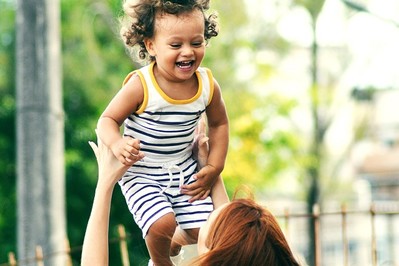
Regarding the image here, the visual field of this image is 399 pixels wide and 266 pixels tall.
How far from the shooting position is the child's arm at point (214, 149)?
2.17 m

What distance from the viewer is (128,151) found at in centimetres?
201

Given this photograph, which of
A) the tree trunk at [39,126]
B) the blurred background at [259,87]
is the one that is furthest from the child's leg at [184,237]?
the blurred background at [259,87]

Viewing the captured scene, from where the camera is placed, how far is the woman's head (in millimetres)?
1742

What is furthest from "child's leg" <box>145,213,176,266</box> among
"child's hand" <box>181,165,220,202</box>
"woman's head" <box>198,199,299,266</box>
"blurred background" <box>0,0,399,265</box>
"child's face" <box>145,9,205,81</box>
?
"blurred background" <box>0,0,399,265</box>

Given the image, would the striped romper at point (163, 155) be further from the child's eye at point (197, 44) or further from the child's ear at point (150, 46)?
the child's eye at point (197, 44)

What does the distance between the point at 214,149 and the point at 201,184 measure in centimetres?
11

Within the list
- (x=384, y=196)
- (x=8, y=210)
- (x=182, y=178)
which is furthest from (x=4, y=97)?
(x=384, y=196)

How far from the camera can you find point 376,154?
29.5m

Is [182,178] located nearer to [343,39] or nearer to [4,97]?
[4,97]

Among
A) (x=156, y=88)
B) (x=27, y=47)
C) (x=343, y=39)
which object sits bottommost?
(x=156, y=88)

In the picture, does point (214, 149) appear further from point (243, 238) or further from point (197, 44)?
point (243, 238)

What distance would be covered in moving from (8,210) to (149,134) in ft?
32.8

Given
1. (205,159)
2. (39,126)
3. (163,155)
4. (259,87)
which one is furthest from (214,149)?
(259,87)

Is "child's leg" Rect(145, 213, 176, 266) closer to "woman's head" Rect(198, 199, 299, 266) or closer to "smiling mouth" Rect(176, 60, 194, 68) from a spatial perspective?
"woman's head" Rect(198, 199, 299, 266)
